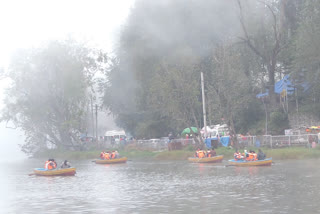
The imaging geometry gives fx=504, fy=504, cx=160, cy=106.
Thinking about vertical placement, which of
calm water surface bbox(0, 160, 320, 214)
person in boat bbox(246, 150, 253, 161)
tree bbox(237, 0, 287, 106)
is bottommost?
calm water surface bbox(0, 160, 320, 214)

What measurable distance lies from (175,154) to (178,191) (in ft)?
79.4

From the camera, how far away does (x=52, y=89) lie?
6756 centimetres

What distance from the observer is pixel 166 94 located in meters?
50.2

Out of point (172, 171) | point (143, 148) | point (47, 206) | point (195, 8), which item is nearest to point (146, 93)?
point (143, 148)

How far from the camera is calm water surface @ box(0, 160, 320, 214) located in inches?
764

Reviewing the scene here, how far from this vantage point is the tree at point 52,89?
65.4 metres

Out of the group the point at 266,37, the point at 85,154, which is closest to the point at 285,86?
the point at 266,37

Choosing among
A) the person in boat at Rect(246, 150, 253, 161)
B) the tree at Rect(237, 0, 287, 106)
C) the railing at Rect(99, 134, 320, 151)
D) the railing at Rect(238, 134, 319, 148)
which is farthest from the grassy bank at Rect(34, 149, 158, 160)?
the person in boat at Rect(246, 150, 253, 161)

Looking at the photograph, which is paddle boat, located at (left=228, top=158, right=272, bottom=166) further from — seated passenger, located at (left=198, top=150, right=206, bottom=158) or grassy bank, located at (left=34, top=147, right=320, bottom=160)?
seated passenger, located at (left=198, top=150, right=206, bottom=158)

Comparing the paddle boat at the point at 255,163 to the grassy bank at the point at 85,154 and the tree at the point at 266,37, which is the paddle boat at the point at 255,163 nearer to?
the tree at the point at 266,37

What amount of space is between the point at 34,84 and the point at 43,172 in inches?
1249

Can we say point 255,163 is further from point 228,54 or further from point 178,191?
point 228,54

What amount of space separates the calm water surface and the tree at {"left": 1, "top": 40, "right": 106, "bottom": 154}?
31320 mm

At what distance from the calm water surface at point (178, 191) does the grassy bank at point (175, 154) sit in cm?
223
